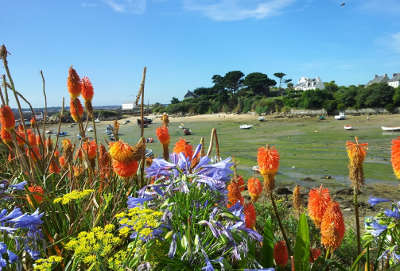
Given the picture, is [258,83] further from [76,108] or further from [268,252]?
[268,252]

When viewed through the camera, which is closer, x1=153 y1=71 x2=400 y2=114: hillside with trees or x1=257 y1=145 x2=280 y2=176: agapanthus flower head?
x1=257 y1=145 x2=280 y2=176: agapanthus flower head

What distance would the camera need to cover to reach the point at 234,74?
83625 mm

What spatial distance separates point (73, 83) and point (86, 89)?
5.6 inches

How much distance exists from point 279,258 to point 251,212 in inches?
11.7

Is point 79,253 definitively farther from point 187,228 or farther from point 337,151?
point 337,151

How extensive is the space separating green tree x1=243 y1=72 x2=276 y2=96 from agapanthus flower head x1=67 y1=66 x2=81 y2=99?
271 ft

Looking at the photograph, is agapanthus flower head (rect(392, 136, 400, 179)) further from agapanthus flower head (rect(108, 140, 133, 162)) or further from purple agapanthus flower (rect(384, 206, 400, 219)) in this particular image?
agapanthus flower head (rect(108, 140, 133, 162))

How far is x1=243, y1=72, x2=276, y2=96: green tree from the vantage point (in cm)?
8188

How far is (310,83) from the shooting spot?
9550cm

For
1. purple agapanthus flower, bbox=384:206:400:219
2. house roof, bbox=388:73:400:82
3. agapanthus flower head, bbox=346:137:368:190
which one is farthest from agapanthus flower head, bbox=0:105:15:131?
house roof, bbox=388:73:400:82

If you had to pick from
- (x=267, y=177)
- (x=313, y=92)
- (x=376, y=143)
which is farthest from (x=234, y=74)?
(x=267, y=177)

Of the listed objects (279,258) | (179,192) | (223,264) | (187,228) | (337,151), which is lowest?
(337,151)

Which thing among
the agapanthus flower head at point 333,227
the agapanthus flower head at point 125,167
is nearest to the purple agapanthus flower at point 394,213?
the agapanthus flower head at point 333,227

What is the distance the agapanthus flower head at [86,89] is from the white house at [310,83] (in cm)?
9481
